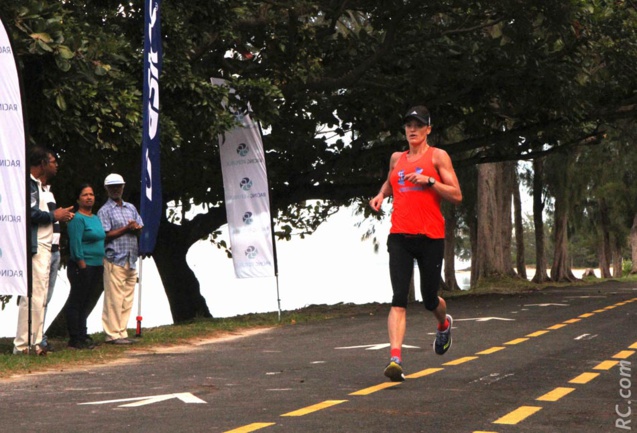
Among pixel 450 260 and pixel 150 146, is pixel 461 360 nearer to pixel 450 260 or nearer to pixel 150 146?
pixel 150 146

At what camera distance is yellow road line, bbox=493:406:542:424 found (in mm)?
6633

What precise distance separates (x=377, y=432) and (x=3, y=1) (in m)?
8.54

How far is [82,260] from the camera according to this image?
12531 mm

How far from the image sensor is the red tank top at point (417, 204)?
346 inches

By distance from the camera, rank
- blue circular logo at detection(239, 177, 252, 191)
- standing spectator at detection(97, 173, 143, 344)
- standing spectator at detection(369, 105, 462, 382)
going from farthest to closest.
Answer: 1. blue circular logo at detection(239, 177, 252, 191)
2. standing spectator at detection(97, 173, 143, 344)
3. standing spectator at detection(369, 105, 462, 382)

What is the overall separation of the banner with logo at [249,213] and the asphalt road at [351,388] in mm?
3631

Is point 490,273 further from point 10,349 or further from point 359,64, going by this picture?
point 10,349

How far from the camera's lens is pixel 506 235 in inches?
1433

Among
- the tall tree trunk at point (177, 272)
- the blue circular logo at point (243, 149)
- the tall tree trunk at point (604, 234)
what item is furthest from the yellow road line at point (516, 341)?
the tall tree trunk at point (604, 234)

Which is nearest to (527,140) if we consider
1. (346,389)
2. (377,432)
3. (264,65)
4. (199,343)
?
(264,65)

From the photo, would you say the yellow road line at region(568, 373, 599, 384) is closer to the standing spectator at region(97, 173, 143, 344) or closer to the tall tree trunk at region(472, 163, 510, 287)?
the standing spectator at region(97, 173, 143, 344)

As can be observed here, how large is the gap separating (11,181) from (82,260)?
144 centimetres

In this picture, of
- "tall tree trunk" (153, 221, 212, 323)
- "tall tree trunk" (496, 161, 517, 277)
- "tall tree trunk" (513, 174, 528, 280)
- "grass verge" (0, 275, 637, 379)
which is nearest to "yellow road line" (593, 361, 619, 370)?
"grass verge" (0, 275, 637, 379)

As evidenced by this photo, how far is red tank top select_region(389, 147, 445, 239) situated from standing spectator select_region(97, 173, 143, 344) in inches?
200
